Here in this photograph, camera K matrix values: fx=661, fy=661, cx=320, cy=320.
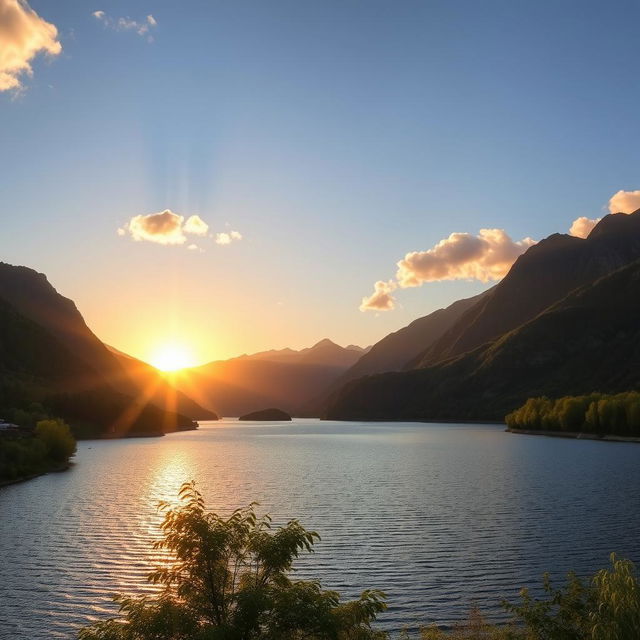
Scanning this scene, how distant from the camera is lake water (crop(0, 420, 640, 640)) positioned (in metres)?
41.1

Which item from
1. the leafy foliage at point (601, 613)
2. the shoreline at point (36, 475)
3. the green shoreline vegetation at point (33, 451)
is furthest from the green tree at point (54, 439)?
the leafy foliage at point (601, 613)

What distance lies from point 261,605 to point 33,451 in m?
119

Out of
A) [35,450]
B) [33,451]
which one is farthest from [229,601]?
[35,450]

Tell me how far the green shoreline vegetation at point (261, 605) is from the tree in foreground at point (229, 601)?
0.03 meters

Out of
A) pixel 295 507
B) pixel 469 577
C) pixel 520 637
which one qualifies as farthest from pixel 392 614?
pixel 295 507

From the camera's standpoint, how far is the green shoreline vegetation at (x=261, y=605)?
18266 mm

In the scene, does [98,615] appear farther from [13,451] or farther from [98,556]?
[13,451]

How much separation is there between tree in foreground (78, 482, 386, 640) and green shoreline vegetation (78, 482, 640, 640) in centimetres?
3

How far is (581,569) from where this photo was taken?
4638 centimetres

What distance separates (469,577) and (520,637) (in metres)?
24.2

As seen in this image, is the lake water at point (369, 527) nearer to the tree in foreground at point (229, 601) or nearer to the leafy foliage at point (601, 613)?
the leafy foliage at point (601, 613)

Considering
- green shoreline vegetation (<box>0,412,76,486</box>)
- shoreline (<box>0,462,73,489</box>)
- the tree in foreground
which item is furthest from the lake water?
the tree in foreground

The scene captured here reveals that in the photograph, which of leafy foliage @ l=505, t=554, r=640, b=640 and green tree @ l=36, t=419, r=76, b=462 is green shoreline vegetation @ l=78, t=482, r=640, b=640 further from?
green tree @ l=36, t=419, r=76, b=462

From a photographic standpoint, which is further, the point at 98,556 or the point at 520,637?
the point at 98,556
